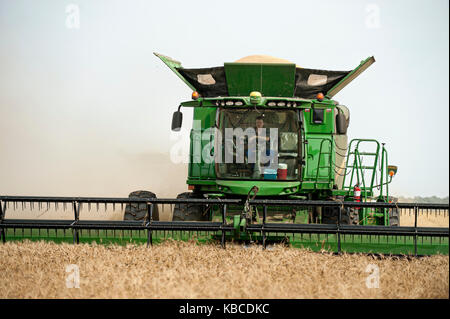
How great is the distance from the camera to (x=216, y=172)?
7309 millimetres

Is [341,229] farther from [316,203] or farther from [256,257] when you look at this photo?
[256,257]

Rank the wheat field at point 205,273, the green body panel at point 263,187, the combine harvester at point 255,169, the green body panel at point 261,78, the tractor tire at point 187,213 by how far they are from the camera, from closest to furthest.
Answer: the wheat field at point 205,273 → the combine harvester at point 255,169 → the green body panel at point 263,187 → the tractor tire at point 187,213 → the green body panel at point 261,78

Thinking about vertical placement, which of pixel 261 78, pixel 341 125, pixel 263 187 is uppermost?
pixel 261 78

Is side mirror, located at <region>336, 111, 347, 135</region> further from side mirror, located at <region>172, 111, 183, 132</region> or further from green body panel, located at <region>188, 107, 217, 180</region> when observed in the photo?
side mirror, located at <region>172, 111, 183, 132</region>

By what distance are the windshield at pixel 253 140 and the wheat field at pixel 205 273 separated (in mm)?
1538

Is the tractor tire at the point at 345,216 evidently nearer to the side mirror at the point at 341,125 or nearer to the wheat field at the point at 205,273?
the side mirror at the point at 341,125

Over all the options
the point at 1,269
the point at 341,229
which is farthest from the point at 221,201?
the point at 1,269

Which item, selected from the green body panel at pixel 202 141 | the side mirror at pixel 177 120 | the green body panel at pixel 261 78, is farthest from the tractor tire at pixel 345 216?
the side mirror at pixel 177 120

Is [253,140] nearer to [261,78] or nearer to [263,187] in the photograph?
[263,187]

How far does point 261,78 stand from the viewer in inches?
305

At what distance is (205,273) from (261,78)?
3.73 meters

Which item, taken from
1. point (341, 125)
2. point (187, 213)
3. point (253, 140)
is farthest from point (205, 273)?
point (341, 125)

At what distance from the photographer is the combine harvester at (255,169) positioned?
6273mm

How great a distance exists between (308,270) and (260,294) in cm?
99
